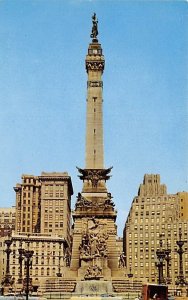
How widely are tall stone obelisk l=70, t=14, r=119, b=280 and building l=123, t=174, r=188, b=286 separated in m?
68.0

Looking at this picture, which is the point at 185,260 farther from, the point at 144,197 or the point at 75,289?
the point at 75,289

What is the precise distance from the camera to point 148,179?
16075 centimetres

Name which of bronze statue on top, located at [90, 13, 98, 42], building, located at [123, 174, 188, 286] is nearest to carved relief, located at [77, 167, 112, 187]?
bronze statue on top, located at [90, 13, 98, 42]

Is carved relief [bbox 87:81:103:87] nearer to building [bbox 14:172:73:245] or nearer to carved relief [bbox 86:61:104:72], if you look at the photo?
carved relief [bbox 86:61:104:72]

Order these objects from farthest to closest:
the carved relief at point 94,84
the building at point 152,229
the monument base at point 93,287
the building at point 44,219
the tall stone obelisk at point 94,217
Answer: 1. the building at point 44,219
2. the building at point 152,229
3. the carved relief at point 94,84
4. the tall stone obelisk at point 94,217
5. the monument base at point 93,287

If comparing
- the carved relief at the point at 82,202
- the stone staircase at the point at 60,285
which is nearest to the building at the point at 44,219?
the carved relief at the point at 82,202

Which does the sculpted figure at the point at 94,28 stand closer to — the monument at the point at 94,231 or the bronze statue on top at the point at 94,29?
the bronze statue on top at the point at 94,29

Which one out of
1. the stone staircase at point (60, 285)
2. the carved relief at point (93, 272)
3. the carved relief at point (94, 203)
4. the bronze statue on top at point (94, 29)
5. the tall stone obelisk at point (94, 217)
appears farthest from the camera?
the bronze statue on top at point (94, 29)

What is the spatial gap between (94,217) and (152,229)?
76.5 m

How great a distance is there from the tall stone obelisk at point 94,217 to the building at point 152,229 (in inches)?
2676

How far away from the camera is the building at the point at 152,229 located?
14288 cm

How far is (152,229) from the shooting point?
484 ft

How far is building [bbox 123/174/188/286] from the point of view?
14288cm

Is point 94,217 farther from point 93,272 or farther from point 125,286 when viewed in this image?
point 125,286
